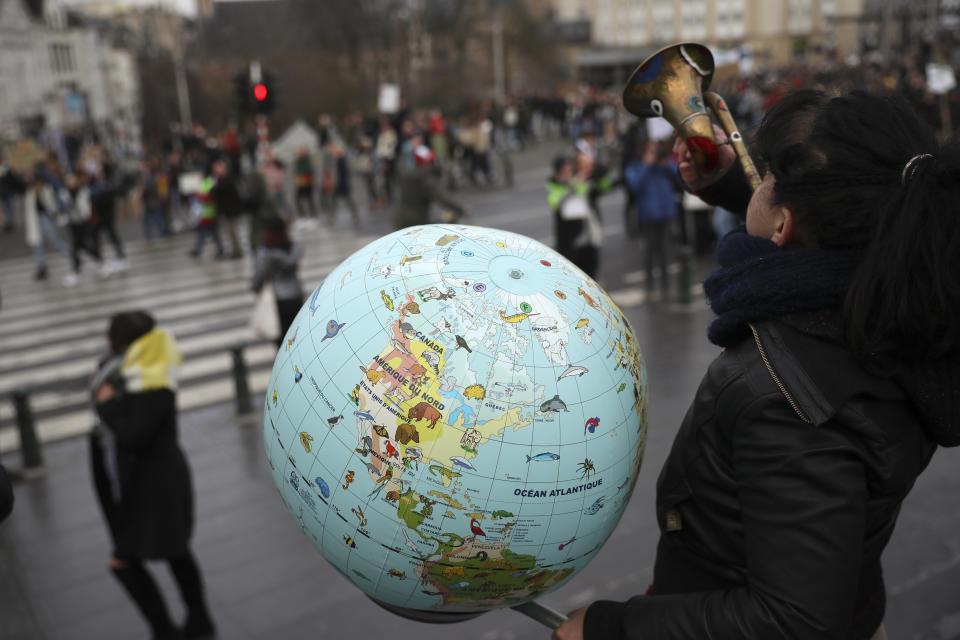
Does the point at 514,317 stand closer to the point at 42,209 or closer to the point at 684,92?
the point at 684,92

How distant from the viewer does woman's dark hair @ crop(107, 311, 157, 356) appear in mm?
4152

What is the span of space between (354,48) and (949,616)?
4296cm

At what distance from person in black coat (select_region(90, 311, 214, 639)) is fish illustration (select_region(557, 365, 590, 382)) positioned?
3.14 m

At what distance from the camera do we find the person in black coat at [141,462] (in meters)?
4.05

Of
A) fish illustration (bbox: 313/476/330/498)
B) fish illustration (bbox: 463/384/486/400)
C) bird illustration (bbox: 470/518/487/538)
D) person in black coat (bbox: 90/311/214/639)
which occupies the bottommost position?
person in black coat (bbox: 90/311/214/639)

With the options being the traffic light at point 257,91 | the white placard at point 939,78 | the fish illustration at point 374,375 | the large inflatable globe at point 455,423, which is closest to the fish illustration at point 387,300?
the large inflatable globe at point 455,423

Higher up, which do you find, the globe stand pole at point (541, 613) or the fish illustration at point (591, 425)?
the fish illustration at point (591, 425)

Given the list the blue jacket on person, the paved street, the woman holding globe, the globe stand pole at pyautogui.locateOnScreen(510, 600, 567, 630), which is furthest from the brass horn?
the blue jacket on person

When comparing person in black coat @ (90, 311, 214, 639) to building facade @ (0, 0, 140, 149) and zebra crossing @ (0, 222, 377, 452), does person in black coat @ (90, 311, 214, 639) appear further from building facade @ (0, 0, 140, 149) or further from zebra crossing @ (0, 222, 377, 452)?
building facade @ (0, 0, 140, 149)

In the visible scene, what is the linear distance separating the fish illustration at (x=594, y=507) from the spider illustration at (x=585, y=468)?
0.07 m

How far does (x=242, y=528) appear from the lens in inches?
218

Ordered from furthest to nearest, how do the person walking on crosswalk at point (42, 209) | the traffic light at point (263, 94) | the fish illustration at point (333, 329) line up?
1. the person walking on crosswalk at point (42, 209)
2. the traffic light at point (263, 94)
3. the fish illustration at point (333, 329)

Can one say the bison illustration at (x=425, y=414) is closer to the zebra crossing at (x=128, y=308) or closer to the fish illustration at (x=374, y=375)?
the fish illustration at (x=374, y=375)

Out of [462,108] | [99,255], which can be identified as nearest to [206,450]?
[99,255]
